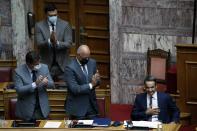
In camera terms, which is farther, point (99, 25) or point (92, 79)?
point (99, 25)

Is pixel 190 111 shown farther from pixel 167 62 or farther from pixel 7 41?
pixel 7 41

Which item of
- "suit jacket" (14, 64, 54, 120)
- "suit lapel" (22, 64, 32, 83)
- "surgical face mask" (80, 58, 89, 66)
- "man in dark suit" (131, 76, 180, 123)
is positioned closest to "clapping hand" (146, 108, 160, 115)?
"man in dark suit" (131, 76, 180, 123)

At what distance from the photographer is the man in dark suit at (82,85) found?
27.1 ft

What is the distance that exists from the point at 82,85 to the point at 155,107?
38.7 inches

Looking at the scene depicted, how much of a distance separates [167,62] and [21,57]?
2.54 metres

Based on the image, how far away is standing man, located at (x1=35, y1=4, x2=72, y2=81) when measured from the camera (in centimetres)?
946

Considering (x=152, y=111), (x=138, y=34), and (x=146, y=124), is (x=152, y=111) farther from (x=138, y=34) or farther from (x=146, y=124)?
(x=138, y=34)

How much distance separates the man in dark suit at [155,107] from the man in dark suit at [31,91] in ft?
3.86

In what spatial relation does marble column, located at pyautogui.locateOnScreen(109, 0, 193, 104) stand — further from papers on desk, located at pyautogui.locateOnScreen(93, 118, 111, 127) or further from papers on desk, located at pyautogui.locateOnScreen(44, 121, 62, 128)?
papers on desk, located at pyautogui.locateOnScreen(44, 121, 62, 128)

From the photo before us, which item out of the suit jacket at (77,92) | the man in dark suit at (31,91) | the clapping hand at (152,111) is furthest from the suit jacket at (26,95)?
the clapping hand at (152,111)

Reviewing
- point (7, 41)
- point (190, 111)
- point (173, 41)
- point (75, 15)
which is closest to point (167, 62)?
point (173, 41)

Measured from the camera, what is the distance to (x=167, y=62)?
10.1m

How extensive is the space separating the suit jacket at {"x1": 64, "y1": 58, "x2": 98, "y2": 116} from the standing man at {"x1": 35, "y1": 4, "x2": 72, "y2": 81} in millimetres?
1105

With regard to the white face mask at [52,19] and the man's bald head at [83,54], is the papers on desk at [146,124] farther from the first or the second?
the white face mask at [52,19]
